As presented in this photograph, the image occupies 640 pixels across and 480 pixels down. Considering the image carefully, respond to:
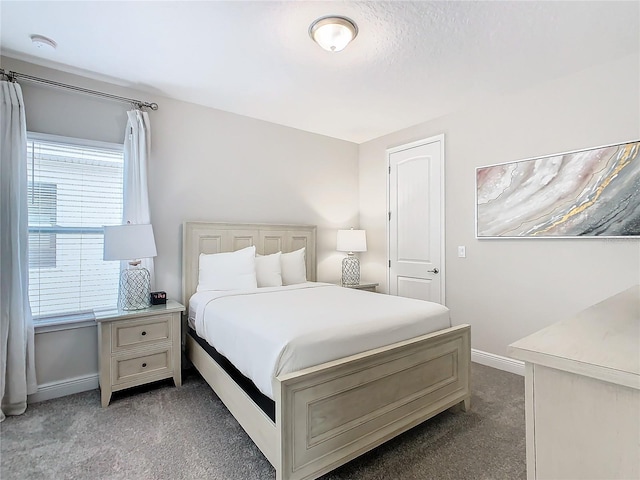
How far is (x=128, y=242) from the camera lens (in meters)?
2.60

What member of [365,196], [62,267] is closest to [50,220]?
[62,267]

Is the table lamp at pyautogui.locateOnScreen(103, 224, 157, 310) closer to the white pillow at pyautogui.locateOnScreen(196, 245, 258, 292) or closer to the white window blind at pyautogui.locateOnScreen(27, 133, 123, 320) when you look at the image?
the white window blind at pyautogui.locateOnScreen(27, 133, 123, 320)

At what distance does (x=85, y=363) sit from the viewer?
9.12 feet

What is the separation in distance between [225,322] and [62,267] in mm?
1579

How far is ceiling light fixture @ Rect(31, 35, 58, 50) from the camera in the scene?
7.41 ft

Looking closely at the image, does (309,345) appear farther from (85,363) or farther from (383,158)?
(383,158)

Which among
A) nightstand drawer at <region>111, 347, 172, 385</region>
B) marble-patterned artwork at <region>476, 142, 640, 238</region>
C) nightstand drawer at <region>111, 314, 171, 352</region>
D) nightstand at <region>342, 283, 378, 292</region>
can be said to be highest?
marble-patterned artwork at <region>476, 142, 640, 238</region>

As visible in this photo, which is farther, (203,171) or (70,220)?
(203,171)

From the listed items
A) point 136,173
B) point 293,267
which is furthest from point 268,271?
point 136,173

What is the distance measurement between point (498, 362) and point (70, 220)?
402 centimetres

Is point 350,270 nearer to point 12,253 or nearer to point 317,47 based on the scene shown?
point 317,47

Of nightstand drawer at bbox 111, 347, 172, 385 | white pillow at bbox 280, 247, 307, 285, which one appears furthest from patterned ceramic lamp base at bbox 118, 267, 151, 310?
white pillow at bbox 280, 247, 307, 285

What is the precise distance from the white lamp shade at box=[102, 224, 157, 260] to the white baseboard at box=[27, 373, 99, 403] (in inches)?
42.1

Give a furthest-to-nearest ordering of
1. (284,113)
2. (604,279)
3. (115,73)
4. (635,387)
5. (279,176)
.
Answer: (279,176), (284,113), (115,73), (604,279), (635,387)
